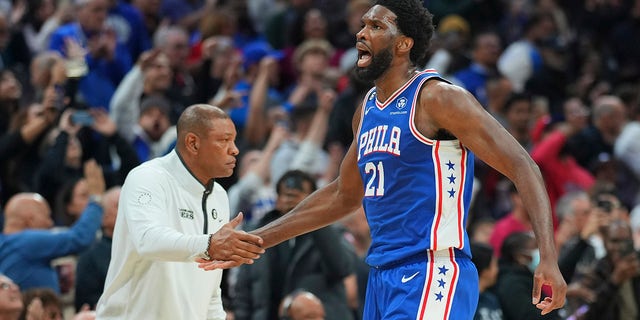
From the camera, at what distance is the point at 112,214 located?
980 cm

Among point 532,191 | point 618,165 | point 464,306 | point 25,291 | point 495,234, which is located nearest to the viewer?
point 532,191

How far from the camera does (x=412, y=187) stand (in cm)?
603

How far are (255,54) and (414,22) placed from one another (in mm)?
8665

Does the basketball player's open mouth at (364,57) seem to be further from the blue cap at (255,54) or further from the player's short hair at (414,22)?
the blue cap at (255,54)

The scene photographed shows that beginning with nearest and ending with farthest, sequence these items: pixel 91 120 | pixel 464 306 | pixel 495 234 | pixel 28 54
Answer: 1. pixel 464 306
2. pixel 91 120
3. pixel 495 234
4. pixel 28 54

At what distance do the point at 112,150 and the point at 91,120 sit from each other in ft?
2.05

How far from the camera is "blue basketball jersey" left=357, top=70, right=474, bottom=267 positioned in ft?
19.7

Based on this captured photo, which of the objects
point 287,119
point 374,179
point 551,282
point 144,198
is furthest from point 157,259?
point 287,119

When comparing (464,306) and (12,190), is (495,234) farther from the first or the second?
(464,306)

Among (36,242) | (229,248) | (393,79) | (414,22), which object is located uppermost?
(414,22)

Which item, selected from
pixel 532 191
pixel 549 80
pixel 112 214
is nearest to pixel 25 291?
pixel 112 214

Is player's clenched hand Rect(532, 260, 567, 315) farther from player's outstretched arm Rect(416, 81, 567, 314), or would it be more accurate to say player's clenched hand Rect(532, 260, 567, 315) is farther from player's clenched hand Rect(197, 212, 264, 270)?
player's clenched hand Rect(197, 212, 264, 270)

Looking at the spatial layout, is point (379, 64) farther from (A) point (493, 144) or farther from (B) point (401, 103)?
(A) point (493, 144)

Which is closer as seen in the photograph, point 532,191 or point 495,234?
point 532,191
